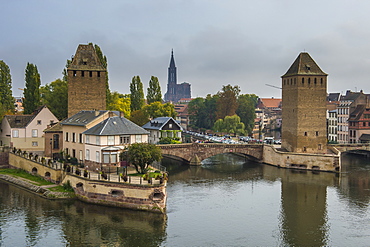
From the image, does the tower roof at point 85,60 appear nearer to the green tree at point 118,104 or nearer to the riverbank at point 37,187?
the green tree at point 118,104

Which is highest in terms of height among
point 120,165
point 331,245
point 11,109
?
point 11,109

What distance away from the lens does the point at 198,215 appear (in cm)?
3866

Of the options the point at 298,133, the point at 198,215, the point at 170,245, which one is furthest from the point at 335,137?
the point at 170,245

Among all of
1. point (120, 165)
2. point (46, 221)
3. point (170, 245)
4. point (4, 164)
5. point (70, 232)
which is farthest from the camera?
point (4, 164)

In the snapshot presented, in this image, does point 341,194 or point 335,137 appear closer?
point 341,194

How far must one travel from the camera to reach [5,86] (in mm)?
82375

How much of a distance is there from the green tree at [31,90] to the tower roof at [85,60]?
47.1 feet

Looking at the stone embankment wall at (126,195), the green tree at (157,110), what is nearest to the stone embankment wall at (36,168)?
the stone embankment wall at (126,195)

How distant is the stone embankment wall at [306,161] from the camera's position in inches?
2461

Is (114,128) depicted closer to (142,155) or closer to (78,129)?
(142,155)

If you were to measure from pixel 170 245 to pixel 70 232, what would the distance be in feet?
27.4

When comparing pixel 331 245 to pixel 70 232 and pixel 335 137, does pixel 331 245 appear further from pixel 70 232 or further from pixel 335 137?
pixel 335 137

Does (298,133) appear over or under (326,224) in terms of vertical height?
over

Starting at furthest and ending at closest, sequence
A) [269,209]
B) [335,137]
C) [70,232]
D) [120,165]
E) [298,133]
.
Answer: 1. [335,137]
2. [298,133]
3. [120,165]
4. [269,209]
5. [70,232]
